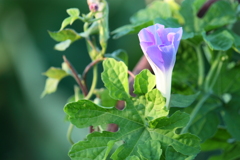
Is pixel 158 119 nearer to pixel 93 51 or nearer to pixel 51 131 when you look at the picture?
pixel 93 51

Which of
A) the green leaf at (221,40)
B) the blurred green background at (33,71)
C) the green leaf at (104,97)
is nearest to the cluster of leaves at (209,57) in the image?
the green leaf at (221,40)

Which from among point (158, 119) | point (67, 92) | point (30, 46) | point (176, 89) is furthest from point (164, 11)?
point (30, 46)

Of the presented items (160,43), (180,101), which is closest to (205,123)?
(180,101)

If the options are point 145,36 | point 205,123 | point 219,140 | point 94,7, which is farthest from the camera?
point 219,140

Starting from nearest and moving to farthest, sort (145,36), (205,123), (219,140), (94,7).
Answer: (145,36), (94,7), (205,123), (219,140)

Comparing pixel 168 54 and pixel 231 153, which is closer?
pixel 168 54

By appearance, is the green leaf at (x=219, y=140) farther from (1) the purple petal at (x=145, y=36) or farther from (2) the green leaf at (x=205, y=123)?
(1) the purple petal at (x=145, y=36)

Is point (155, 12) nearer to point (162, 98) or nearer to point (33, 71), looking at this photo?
point (162, 98)
